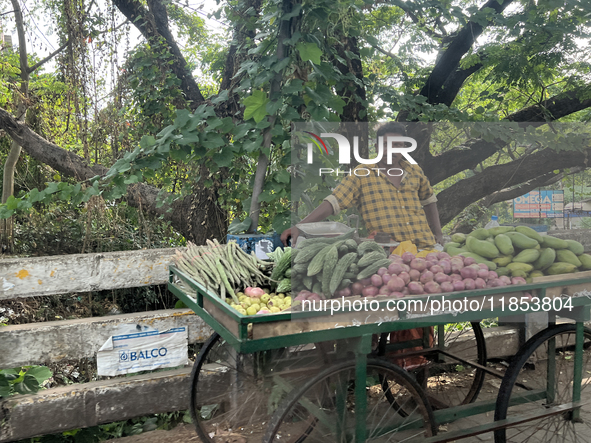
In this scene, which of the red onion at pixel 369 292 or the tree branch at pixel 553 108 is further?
the tree branch at pixel 553 108

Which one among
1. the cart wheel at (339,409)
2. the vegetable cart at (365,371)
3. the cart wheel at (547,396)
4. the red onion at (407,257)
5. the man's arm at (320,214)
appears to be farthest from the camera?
the cart wheel at (547,396)

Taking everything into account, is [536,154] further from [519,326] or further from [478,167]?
[519,326]

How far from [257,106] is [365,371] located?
6.69 feet

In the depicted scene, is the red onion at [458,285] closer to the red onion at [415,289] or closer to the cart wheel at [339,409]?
the red onion at [415,289]

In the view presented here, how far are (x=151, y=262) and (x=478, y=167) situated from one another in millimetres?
2786

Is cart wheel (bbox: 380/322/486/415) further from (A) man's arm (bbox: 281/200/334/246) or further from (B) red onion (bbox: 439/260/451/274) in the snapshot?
(A) man's arm (bbox: 281/200/334/246)

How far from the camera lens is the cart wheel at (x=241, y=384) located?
9.39 ft

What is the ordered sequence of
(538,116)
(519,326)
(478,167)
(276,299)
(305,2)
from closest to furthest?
(276,299), (305,2), (478,167), (519,326), (538,116)


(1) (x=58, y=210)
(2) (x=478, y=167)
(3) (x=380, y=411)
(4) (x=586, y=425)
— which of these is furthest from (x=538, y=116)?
(1) (x=58, y=210)

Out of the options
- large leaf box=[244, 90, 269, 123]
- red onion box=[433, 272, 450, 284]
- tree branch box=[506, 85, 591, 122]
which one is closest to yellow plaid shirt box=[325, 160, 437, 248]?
red onion box=[433, 272, 450, 284]

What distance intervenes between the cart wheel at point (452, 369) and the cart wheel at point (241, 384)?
2.04 feet

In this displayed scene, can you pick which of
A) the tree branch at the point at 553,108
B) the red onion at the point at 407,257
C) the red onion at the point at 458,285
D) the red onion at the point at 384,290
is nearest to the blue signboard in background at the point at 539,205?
the red onion at the point at 458,285

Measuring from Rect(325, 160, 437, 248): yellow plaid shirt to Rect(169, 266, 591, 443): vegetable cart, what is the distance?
1.38 ft

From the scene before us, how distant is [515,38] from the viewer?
5.41 metres
